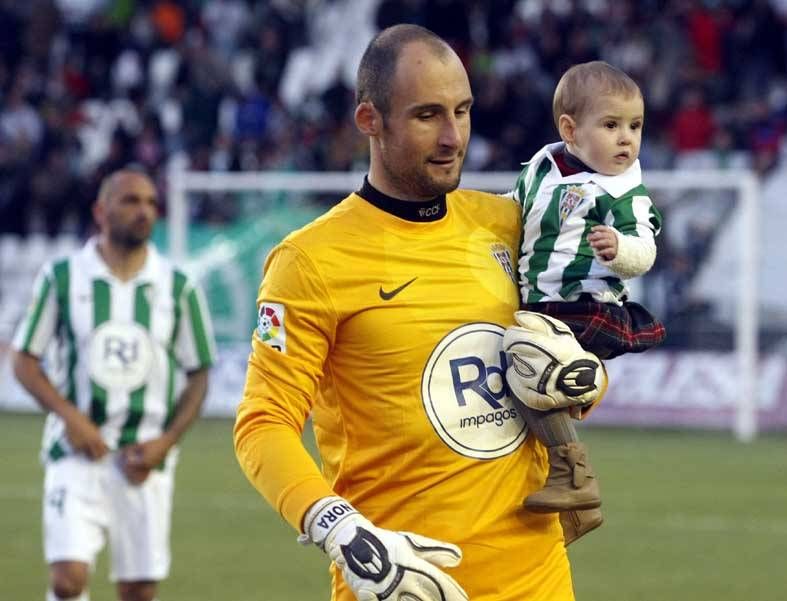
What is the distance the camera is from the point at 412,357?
379 cm

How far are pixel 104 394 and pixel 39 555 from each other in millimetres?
3034

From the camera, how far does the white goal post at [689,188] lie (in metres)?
15.0

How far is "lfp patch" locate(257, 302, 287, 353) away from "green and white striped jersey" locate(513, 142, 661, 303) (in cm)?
67

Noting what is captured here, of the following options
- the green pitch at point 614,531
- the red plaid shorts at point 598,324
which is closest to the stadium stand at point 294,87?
the green pitch at point 614,531

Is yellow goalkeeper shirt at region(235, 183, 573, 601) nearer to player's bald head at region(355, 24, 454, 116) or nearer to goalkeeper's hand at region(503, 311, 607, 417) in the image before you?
goalkeeper's hand at region(503, 311, 607, 417)

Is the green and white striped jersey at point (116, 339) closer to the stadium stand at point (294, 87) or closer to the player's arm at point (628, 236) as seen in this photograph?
the player's arm at point (628, 236)

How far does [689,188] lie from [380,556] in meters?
12.7

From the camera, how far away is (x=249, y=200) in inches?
664

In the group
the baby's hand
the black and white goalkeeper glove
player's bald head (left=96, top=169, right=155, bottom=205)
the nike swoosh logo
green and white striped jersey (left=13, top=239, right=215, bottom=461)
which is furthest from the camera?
player's bald head (left=96, top=169, right=155, bottom=205)

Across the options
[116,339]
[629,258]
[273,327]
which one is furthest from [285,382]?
[116,339]

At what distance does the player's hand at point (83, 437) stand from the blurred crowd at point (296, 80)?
33.4 ft

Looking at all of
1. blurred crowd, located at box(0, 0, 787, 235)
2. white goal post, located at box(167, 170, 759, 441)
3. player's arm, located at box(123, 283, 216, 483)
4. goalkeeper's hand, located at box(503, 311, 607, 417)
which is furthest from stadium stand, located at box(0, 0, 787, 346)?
goalkeeper's hand, located at box(503, 311, 607, 417)

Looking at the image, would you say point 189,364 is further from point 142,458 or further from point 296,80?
point 296,80

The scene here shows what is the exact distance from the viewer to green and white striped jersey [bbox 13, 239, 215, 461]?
7141mm
